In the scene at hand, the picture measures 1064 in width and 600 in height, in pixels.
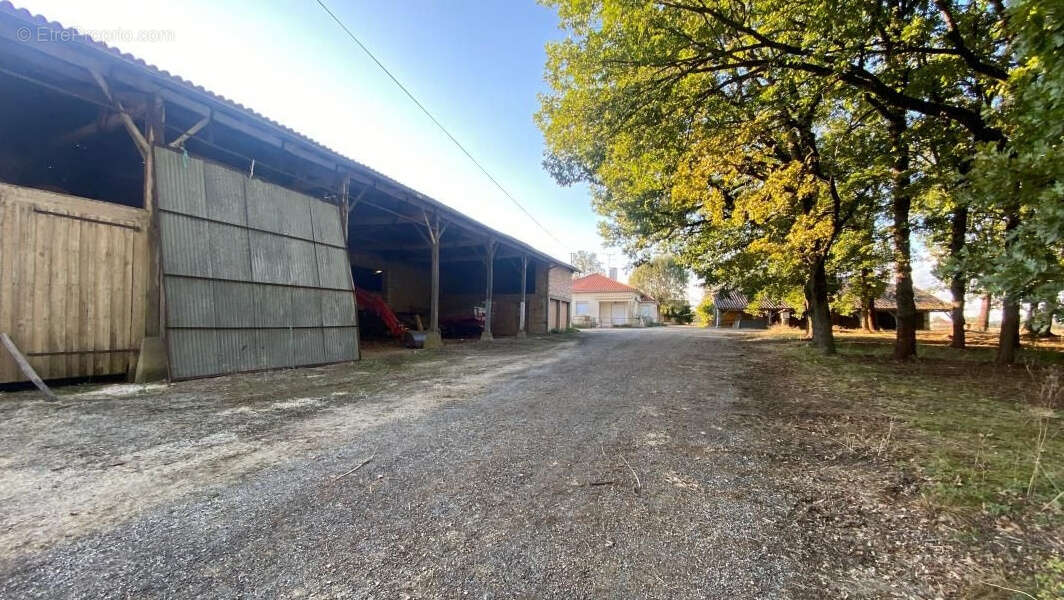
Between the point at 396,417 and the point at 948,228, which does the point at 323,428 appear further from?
the point at 948,228

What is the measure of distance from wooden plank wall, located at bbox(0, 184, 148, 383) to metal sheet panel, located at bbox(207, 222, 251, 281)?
81cm

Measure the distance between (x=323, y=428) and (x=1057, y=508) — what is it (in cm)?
479

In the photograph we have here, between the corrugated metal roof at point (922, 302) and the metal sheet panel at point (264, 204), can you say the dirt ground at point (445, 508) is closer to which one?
the metal sheet panel at point (264, 204)

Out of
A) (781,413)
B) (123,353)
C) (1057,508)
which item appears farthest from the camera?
(123,353)

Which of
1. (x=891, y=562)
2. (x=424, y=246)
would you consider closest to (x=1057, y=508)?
(x=891, y=562)

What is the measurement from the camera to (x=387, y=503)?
2.23 metres

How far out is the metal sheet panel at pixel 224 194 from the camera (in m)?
6.69

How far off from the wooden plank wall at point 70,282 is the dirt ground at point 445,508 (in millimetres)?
1250

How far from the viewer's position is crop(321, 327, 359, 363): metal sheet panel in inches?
323

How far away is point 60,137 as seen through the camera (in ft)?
23.8

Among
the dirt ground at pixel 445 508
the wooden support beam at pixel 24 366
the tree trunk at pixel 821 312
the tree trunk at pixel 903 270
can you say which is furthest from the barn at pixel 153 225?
the tree trunk at pixel 821 312

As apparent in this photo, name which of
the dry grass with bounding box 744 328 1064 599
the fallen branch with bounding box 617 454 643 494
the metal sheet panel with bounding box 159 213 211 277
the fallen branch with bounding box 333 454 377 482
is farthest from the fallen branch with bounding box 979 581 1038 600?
the metal sheet panel with bounding box 159 213 211 277

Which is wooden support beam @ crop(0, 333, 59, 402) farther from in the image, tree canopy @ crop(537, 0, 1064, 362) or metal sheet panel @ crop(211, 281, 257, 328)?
tree canopy @ crop(537, 0, 1064, 362)

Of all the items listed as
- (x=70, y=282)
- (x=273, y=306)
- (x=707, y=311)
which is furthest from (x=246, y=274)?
(x=707, y=311)
